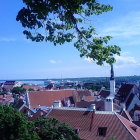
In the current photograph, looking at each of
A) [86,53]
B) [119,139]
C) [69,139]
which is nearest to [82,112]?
[119,139]

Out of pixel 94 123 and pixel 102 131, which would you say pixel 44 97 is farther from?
pixel 102 131

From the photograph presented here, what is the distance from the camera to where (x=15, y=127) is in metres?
23.8

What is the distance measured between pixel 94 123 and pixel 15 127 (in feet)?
29.4

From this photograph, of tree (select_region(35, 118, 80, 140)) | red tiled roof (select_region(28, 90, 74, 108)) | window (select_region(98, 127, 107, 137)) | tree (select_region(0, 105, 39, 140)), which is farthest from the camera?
red tiled roof (select_region(28, 90, 74, 108))

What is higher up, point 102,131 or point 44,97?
point 44,97

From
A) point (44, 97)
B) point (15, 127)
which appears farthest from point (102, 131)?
point (44, 97)

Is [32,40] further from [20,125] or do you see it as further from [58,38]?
[20,125]

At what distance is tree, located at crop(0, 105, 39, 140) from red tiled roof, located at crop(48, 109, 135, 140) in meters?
6.97

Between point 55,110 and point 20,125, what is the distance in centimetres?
1083

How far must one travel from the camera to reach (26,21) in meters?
7.99

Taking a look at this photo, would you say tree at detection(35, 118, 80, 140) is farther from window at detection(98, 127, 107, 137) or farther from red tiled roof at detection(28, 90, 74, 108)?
red tiled roof at detection(28, 90, 74, 108)

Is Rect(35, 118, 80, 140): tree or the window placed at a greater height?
Rect(35, 118, 80, 140): tree

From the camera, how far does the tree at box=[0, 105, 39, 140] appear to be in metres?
23.1

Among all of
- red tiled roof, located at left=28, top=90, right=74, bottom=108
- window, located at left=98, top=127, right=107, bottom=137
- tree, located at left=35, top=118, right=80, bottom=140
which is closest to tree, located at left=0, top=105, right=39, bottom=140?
tree, located at left=35, top=118, right=80, bottom=140
